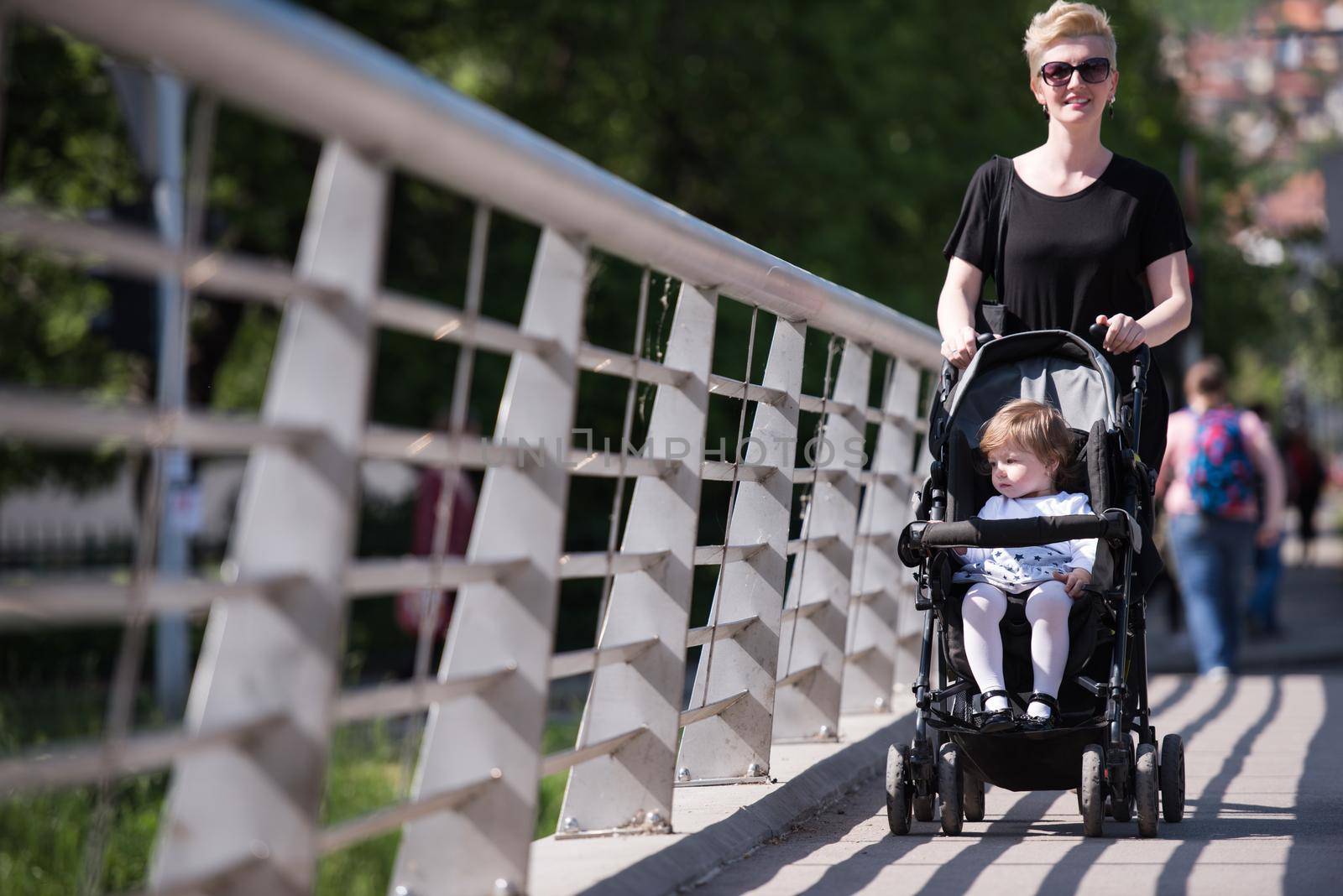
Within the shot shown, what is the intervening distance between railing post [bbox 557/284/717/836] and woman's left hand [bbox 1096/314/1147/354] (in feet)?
3.97

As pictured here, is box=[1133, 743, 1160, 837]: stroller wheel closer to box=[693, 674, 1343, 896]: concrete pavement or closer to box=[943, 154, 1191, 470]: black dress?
box=[693, 674, 1343, 896]: concrete pavement

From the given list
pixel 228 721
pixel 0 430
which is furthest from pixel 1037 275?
pixel 0 430

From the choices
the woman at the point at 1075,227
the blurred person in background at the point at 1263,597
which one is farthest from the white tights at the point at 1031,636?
the blurred person in background at the point at 1263,597

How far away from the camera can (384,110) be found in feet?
8.81

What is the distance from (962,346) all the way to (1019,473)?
1.45ft

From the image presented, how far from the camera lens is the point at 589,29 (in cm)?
2033

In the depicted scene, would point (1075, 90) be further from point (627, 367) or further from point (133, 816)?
point (133, 816)

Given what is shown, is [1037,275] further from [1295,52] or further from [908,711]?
[1295,52]

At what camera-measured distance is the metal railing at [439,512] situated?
2312mm

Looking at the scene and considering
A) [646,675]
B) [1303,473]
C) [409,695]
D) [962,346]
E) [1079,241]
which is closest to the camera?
[409,695]

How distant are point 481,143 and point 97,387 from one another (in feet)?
56.9

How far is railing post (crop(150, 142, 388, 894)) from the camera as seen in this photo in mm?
2541

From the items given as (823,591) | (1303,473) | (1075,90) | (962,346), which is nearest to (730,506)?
(962,346)

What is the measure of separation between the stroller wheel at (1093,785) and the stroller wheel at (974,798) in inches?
17.3
